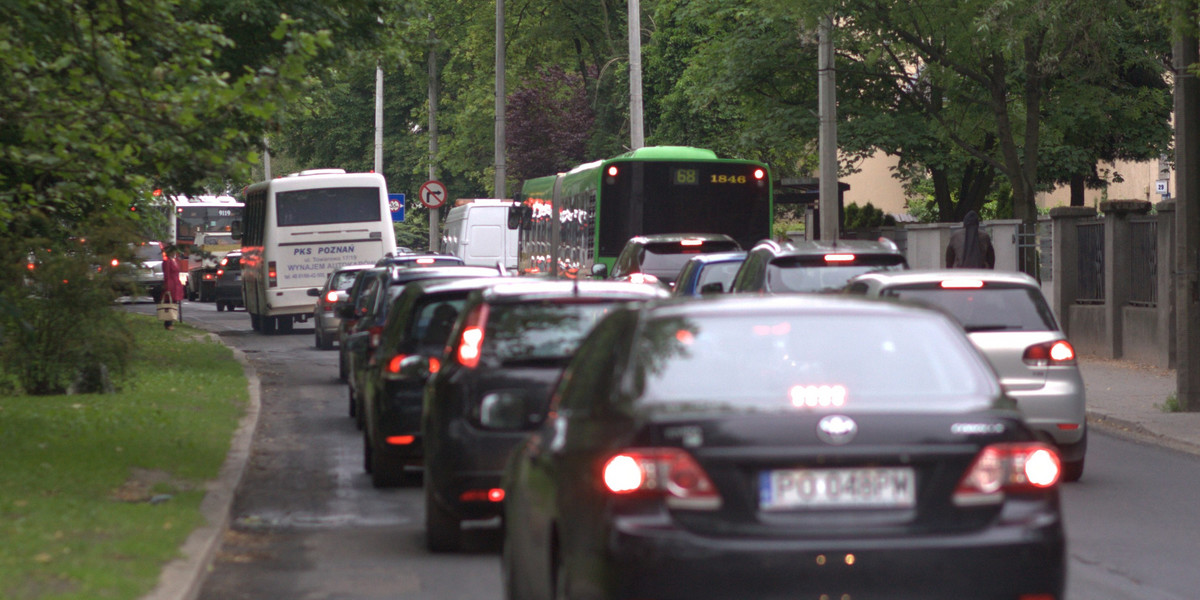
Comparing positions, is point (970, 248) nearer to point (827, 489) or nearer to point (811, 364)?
point (811, 364)

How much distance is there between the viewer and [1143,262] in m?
23.9

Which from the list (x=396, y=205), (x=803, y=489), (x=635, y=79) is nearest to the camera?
(x=803, y=489)

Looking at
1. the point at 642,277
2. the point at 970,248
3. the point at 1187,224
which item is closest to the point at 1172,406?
the point at 1187,224

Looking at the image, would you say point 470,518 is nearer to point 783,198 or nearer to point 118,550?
point 118,550

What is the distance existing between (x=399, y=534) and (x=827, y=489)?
208 inches

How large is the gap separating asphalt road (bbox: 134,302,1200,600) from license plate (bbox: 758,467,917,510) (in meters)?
3.15

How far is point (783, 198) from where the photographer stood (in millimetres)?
32281

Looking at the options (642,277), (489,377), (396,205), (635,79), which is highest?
(635,79)

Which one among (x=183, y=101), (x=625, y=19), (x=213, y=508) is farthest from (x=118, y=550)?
(x=625, y=19)

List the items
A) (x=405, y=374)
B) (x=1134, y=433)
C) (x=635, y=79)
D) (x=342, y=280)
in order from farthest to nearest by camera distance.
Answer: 1. (x=635, y=79)
2. (x=342, y=280)
3. (x=1134, y=433)
4. (x=405, y=374)

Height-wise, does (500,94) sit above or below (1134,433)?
above

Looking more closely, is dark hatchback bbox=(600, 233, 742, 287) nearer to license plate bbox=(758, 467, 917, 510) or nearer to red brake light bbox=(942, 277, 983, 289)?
red brake light bbox=(942, 277, 983, 289)

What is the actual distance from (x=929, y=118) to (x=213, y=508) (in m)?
32.4

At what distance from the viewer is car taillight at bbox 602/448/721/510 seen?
503 cm
